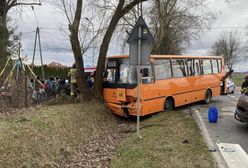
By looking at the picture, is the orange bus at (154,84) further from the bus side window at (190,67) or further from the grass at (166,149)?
the grass at (166,149)

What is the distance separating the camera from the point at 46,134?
8.45m

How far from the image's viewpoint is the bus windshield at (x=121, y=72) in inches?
480

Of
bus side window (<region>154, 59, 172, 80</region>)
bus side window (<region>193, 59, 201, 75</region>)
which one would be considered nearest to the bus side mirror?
bus side window (<region>154, 59, 172, 80</region>)

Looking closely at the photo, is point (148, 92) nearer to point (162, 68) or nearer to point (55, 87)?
point (162, 68)

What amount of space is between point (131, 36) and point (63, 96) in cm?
671

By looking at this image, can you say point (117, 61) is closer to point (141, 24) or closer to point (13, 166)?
point (141, 24)

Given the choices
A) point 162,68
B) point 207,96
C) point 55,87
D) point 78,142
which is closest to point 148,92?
point 162,68

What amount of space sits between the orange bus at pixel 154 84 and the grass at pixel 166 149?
214 cm

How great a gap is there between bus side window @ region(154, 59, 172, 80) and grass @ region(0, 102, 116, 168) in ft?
9.39

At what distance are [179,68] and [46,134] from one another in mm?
7921

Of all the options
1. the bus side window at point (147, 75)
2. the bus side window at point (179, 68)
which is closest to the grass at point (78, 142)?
the bus side window at point (147, 75)

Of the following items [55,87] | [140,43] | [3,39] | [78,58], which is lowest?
[55,87]

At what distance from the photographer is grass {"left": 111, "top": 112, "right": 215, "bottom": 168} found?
661 cm

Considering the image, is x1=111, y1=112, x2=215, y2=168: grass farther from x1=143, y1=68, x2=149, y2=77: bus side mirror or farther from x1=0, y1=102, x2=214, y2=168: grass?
x1=143, y1=68, x2=149, y2=77: bus side mirror
